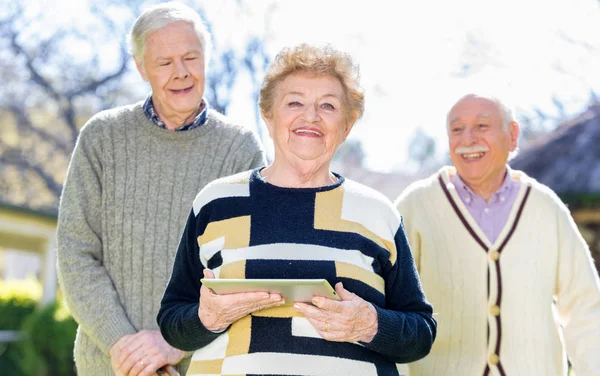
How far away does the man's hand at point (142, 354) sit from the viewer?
3318 mm

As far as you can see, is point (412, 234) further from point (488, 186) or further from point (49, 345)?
point (49, 345)

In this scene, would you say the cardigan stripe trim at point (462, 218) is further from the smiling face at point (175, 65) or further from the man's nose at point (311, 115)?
the man's nose at point (311, 115)

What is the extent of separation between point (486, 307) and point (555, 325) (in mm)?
328

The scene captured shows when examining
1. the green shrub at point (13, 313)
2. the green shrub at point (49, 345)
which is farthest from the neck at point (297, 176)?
the green shrub at point (13, 313)

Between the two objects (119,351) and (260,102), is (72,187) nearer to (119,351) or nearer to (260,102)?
(119,351)

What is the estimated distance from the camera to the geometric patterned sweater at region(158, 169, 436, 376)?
2.76 meters

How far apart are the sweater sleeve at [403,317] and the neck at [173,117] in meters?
1.18

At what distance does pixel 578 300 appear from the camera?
4102 mm

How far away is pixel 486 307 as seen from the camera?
13.4ft

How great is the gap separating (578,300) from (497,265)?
1.29 ft

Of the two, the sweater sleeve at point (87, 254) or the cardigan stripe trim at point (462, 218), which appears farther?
the cardigan stripe trim at point (462, 218)

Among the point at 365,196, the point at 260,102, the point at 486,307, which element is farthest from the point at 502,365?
the point at 260,102

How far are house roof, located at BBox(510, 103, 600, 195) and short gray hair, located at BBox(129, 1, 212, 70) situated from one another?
27.5ft

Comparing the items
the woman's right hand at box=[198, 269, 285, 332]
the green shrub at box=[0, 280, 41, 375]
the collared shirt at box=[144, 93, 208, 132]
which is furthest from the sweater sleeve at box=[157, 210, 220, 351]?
the green shrub at box=[0, 280, 41, 375]
